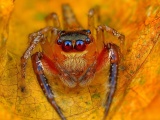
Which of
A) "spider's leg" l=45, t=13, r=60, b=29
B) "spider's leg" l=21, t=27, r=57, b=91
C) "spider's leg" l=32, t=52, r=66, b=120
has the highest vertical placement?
"spider's leg" l=45, t=13, r=60, b=29

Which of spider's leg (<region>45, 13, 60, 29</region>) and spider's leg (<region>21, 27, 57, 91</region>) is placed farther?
spider's leg (<region>45, 13, 60, 29</region>)

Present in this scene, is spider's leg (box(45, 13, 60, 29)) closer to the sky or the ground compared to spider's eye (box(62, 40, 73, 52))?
closer to the sky

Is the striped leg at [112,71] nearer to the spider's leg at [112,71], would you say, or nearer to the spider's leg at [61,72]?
the spider's leg at [112,71]

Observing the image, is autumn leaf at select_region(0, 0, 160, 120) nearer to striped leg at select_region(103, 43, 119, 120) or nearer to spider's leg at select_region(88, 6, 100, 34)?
striped leg at select_region(103, 43, 119, 120)

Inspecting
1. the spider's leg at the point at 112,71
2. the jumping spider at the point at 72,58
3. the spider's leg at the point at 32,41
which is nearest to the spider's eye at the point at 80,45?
the jumping spider at the point at 72,58

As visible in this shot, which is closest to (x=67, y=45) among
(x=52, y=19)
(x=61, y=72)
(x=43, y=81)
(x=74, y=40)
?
(x=74, y=40)

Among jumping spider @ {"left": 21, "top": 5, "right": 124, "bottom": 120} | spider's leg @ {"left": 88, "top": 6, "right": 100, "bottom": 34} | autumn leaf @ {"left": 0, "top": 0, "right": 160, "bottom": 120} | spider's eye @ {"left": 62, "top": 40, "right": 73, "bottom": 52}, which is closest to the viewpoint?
autumn leaf @ {"left": 0, "top": 0, "right": 160, "bottom": 120}

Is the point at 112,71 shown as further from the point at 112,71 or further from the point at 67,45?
the point at 67,45

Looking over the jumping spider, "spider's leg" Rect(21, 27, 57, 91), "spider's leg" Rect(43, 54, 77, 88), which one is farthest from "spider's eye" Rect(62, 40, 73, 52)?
"spider's leg" Rect(21, 27, 57, 91)

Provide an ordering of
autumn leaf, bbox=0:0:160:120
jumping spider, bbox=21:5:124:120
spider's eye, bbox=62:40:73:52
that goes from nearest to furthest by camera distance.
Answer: autumn leaf, bbox=0:0:160:120 → jumping spider, bbox=21:5:124:120 → spider's eye, bbox=62:40:73:52
